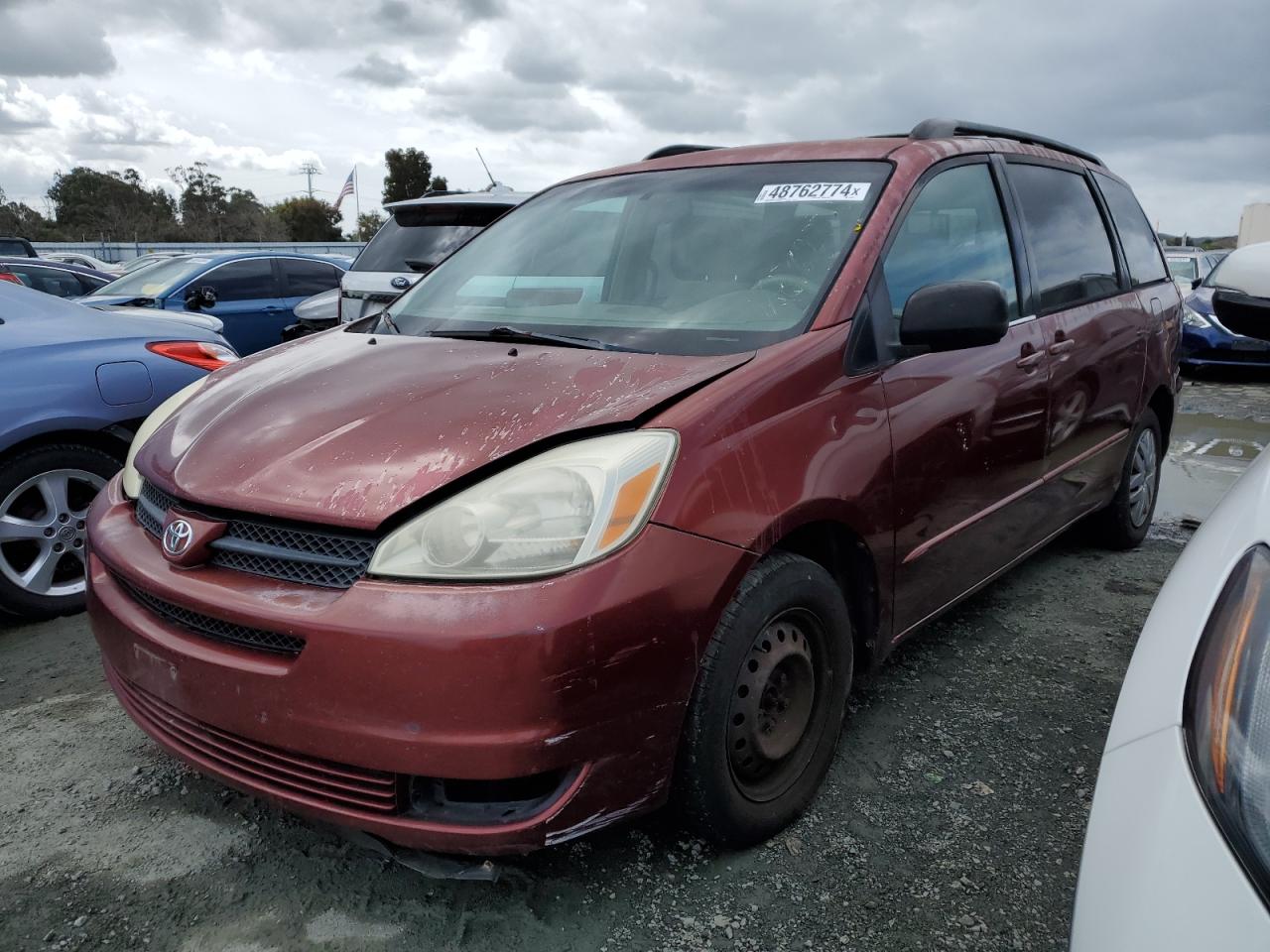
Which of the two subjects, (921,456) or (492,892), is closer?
(492,892)

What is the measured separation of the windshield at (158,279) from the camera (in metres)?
8.84

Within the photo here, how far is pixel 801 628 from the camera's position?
226 cm

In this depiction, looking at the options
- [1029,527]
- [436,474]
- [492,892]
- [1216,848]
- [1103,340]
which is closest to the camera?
[1216,848]

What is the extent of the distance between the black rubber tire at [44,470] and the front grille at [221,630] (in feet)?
5.95

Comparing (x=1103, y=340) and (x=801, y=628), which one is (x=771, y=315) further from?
(x=1103, y=340)

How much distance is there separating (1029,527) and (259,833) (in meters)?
2.53

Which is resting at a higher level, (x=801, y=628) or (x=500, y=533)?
(x=500, y=533)

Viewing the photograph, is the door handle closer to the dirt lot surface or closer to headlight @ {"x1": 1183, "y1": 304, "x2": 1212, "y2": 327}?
the dirt lot surface

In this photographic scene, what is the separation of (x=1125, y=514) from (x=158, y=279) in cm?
848

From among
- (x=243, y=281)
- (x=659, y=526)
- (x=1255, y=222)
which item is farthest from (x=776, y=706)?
(x=1255, y=222)

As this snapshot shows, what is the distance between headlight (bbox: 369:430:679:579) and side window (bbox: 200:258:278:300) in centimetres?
803

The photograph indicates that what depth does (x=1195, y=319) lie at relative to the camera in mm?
10477

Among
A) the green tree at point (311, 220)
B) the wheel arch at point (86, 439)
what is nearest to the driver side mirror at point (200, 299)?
the wheel arch at point (86, 439)

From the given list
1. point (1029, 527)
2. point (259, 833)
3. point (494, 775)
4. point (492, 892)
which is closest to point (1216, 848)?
point (494, 775)
